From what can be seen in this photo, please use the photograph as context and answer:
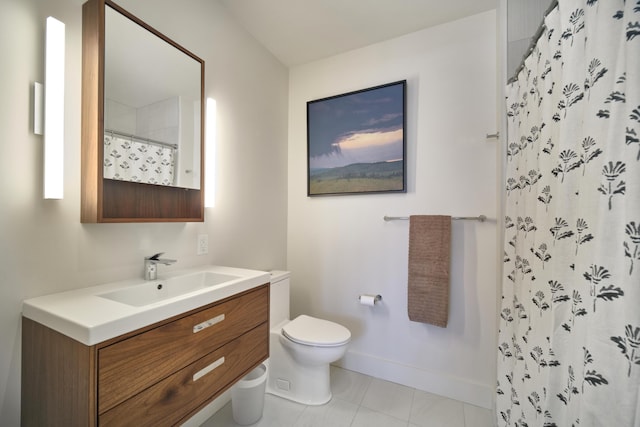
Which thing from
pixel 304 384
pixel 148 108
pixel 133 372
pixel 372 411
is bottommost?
pixel 372 411

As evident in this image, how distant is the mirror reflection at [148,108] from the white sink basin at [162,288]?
0.50 metres

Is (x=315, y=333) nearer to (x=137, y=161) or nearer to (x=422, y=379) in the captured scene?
(x=422, y=379)

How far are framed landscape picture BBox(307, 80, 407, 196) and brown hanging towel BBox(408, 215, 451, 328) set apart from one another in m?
0.36

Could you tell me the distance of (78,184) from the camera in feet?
3.38

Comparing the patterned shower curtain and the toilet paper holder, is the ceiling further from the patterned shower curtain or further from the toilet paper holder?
the toilet paper holder

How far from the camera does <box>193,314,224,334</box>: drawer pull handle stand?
3.18ft

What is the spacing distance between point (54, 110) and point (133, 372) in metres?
0.97

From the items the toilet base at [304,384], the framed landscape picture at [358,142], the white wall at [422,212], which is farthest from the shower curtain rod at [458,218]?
the toilet base at [304,384]

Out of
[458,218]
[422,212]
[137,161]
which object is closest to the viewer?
[137,161]

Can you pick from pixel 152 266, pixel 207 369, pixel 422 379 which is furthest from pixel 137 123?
pixel 422 379

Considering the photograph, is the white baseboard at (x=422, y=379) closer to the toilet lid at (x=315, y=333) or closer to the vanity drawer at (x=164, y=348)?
the toilet lid at (x=315, y=333)

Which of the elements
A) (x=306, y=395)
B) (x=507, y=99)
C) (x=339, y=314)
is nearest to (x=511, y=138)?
(x=507, y=99)

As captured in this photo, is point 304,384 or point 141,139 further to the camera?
point 304,384

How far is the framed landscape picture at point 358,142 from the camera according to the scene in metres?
1.95
